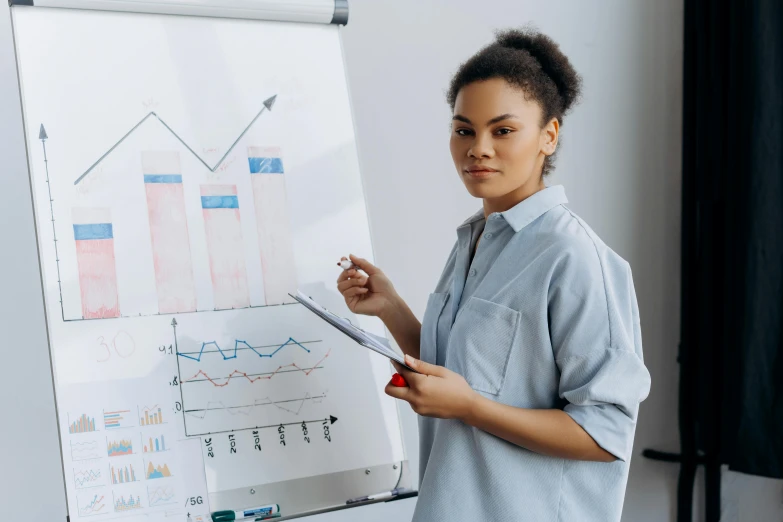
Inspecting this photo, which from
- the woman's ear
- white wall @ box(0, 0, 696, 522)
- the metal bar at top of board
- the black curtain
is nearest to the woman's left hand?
the woman's ear

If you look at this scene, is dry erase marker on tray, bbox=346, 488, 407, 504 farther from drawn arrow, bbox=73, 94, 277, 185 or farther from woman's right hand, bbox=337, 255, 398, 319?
drawn arrow, bbox=73, 94, 277, 185

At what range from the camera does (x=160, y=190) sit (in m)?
1.37

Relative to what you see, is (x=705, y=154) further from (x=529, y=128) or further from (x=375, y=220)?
(x=529, y=128)

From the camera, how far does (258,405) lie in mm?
1380

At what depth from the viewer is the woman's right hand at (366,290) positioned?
142 centimetres

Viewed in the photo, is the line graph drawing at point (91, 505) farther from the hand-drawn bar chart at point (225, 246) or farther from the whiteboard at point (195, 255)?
the hand-drawn bar chart at point (225, 246)

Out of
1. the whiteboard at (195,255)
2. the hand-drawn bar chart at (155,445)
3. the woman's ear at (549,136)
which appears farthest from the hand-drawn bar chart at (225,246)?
the woman's ear at (549,136)

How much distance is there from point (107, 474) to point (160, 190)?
0.48 metres

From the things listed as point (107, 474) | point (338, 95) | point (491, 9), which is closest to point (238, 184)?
point (338, 95)

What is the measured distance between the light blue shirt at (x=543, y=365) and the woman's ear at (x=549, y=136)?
0.06 m

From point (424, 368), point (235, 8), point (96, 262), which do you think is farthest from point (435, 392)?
point (235, 8)

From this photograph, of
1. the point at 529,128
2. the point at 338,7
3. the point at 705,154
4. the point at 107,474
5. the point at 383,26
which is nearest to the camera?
the point at 529,128

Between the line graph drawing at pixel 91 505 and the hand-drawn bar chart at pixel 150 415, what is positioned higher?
the hand-drawn bar chart at pixel 150 415

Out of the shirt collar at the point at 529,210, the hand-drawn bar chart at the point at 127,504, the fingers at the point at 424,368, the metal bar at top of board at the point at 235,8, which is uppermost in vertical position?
the metal bar at top of board at the point at 235,8
